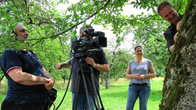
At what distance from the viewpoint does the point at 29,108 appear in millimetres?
1726

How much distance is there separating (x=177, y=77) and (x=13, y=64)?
1.70 metres

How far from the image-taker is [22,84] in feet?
5.66

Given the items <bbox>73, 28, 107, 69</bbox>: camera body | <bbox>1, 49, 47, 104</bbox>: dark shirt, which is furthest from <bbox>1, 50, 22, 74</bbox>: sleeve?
<bbox>73, 28, 107, 69</bbox>: camera body

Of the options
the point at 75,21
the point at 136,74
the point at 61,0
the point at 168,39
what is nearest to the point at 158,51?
the point at 61,0

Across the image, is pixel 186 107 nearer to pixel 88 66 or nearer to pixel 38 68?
pixel 88 66

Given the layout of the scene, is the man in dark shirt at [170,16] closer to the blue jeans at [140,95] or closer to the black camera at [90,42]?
the black camera at [90,42]

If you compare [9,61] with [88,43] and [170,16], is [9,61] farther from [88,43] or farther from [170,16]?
[170,16]

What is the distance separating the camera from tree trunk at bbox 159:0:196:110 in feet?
2.76

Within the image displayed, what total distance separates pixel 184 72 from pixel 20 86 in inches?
68.6

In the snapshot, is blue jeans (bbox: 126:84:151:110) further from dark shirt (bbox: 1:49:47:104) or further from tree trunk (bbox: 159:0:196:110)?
tree trunk (bbox: 159:0:196:110)

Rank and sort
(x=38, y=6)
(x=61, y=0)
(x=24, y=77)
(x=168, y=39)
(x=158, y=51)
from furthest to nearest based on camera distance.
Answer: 1. (x=158, y=51)
2. (x=38, y=6)
3. (x=61, y=0)
4. (x=168, y=39)
5. (x=24, y=77)

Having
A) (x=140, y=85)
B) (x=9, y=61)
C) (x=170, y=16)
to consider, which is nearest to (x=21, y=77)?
(x=9, y=61)

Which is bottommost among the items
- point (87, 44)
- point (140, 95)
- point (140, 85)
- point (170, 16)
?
point (140, 95)

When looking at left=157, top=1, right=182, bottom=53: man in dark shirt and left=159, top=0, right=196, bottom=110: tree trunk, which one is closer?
left=159, top=0, right=196, bottom=110: tree trunk
